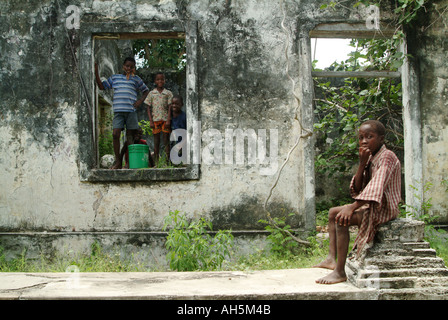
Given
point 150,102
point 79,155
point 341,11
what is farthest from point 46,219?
point 341,11

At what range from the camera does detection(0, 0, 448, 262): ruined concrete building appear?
18.8 ft

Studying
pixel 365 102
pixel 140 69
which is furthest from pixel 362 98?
pixel 140 69

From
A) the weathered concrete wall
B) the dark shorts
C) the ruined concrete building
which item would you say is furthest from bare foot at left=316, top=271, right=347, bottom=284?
the dark shorts

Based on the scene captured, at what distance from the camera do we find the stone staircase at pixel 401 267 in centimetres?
327

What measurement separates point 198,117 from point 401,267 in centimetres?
325

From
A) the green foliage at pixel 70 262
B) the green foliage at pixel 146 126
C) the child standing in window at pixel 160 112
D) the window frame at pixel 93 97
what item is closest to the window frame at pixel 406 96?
the window frame at pixel 93 97

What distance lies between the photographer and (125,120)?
6.46 meters

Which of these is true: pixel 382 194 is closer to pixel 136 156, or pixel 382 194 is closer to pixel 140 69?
pixel 136 156

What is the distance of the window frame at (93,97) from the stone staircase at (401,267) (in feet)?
9.11

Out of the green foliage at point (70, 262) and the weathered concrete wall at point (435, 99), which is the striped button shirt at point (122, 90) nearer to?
the green foliage at point (70, 262)

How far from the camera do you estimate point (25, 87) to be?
5.87 metres

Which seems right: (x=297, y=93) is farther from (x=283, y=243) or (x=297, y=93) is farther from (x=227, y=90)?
(x=283, y=243)

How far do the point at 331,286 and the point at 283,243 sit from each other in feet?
7.13

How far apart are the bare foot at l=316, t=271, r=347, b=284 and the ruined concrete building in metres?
2.19
